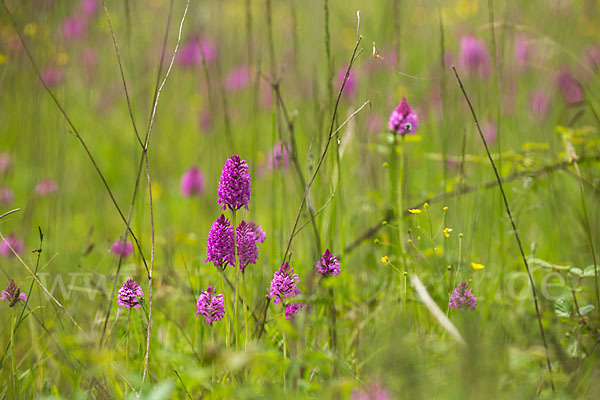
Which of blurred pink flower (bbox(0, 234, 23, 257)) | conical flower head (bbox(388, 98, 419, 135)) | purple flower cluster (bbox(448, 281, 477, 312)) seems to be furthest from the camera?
blurred pink flower (bbox(0, 234, 23, 257))

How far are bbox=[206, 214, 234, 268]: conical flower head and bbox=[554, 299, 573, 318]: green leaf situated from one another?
0.78 meters

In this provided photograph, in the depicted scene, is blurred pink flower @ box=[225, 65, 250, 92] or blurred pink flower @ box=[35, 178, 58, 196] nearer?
blurred pink flower @ box=[35, 178, 58, 196]

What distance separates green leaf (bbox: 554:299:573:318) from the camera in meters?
1.33

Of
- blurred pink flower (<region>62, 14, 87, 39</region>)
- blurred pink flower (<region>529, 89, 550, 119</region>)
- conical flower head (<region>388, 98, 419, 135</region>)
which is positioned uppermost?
blurred pink flower (<region>62, 14, 87, 39</region>)

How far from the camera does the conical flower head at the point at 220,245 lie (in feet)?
3.68

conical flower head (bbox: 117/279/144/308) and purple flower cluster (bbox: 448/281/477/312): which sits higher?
conical flower head (bbox: 117/279/144/308)

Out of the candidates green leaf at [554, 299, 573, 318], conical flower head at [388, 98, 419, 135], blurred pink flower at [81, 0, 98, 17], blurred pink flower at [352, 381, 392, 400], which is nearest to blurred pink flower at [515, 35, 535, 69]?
conical flower head at [388, 98, 419, 135]

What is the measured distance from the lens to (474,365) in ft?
2.58

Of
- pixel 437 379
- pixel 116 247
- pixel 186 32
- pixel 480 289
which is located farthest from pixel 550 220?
pixel 186 32

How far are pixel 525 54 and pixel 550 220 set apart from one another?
1.92 metres

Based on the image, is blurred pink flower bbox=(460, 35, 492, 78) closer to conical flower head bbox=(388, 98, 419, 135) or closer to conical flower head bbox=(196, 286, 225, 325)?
conical flower head bbox=(388, 98, 419, 135)

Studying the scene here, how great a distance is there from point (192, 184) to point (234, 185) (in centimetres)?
181

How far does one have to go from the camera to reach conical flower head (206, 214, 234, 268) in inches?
44.2

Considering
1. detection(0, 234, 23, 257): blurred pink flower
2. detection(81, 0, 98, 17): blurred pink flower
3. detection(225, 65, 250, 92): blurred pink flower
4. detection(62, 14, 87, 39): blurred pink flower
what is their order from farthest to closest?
detection(81, 0, 98, 17): blurred pink flower, detection(62, 14, 87, 39): blurred pink flower, detection(225, 65, 250, 92): blurred pink flower, detection(0, 234, 23, 257): blurred pink flower
